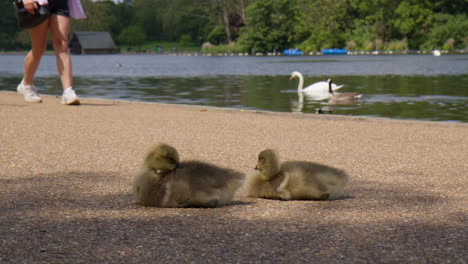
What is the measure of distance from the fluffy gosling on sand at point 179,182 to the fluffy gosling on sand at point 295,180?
289 mm

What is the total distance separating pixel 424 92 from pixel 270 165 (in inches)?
602

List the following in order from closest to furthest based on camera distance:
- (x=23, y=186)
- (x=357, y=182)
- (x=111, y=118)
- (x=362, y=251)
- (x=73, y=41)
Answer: (x=362, y=251) → (x=23, y=186) → (x=357, y=182) → (x=111, y=118) → (x=73, y=41)

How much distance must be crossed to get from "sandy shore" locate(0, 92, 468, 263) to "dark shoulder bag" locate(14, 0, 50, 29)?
190 cm

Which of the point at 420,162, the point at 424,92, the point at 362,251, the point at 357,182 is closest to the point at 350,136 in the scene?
the point at 420,162

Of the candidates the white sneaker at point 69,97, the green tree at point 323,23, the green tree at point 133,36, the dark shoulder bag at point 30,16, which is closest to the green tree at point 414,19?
the green tree at point 323,23

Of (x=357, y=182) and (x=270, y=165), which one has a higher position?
(x=270, y=165)

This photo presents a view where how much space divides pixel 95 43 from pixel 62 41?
388ft

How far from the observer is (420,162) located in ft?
18.8

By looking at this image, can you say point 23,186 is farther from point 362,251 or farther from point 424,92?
point 424,92

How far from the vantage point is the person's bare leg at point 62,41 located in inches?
372

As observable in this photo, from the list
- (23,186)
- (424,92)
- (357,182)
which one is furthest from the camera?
(424,92)

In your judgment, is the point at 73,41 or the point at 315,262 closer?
the point at 315,262

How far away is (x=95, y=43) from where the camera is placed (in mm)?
124438

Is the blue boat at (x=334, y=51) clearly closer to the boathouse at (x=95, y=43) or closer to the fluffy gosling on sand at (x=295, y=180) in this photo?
the boathouse at (x=95, y=43)
